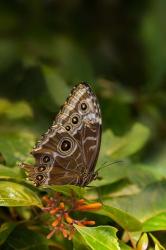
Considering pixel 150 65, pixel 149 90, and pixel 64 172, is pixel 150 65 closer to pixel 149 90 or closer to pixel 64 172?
pixel 149 90

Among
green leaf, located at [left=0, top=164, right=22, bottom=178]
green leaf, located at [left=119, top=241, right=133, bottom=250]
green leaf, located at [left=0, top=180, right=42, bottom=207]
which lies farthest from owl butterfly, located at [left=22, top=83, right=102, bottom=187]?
green leaf, located at [left=119, top=241, right=133, bottom=250]

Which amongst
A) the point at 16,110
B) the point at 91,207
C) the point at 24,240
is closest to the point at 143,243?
the point at 91,207

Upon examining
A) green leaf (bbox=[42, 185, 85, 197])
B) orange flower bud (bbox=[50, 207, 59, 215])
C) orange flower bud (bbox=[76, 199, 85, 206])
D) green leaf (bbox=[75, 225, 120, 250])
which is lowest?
green leaf (bbox=[75, 225, 120, 250])

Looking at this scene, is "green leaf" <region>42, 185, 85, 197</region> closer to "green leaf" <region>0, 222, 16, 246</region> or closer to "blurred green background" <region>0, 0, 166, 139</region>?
"green leaf" <region>0, 222, 16, 246</region>

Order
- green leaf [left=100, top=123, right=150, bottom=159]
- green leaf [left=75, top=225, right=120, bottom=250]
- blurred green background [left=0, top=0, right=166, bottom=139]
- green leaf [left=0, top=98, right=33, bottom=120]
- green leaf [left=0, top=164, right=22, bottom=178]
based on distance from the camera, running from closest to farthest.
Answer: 1. green leaf [left=75, top=225, right=120, bottom=250]
2. green leaf [left=0, top=164, right=22, bottom=178]
3. green leaf [left=100, top=123, right=150, bottom=159]
4. green leaf [left=0, top=98, right=33, bottom=120]
5. blurred green background [left=0, top=0, right=166, bottom=139]

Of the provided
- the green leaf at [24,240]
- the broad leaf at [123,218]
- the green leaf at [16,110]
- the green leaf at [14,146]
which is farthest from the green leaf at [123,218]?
the green leaf at [16,110]

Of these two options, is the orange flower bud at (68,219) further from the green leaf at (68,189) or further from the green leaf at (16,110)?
the green leaf at (16,110)
